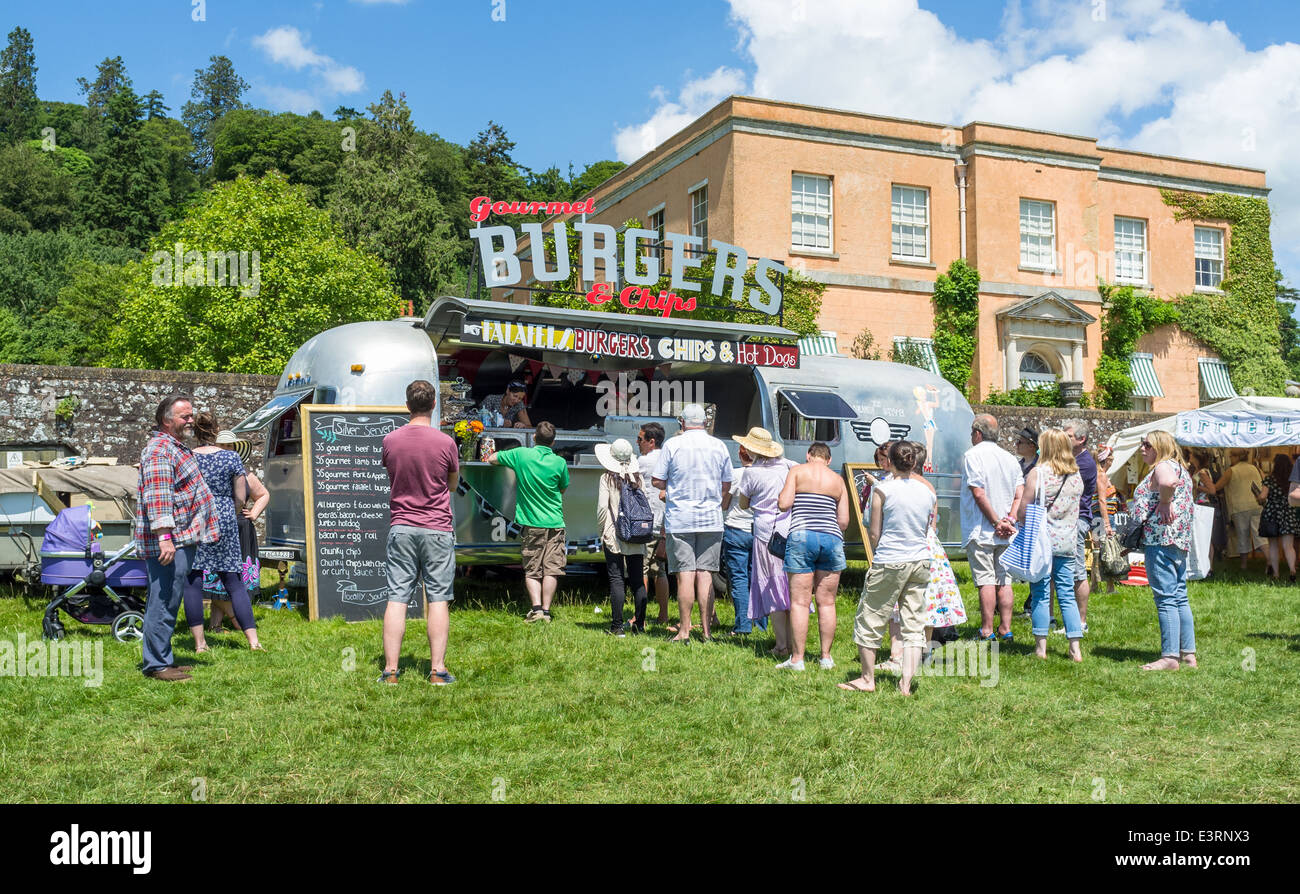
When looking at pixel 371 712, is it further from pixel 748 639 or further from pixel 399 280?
pixel 399 280

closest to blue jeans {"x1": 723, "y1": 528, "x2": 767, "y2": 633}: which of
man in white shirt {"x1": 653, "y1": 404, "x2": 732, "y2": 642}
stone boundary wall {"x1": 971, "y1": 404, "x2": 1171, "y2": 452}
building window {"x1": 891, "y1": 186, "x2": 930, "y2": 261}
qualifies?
man in white shirt {"x1": 653, "y1": 404, "x2": 732, "y2": 642}

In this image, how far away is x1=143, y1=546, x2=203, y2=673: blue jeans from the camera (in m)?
6.71

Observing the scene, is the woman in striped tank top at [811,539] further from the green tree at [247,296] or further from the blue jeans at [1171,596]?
the green tree at [247,296]

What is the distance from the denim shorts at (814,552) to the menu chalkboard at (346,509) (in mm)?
4080

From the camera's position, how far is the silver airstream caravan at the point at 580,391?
33.9 feet

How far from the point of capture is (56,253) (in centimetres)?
4691

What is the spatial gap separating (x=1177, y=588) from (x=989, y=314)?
2199 cm

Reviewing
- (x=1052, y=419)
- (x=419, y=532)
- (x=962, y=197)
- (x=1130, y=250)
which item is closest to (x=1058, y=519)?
(x=419, y=532)

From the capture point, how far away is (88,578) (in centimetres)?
807

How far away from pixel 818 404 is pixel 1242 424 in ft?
20.3

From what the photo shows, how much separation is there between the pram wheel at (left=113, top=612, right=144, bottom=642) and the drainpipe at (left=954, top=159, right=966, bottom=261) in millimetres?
24795

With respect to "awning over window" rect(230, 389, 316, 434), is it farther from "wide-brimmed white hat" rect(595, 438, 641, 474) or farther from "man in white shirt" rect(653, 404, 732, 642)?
"man in white shirt" rect(653, 404, 732, 642)

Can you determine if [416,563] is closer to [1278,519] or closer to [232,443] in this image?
[232,443]

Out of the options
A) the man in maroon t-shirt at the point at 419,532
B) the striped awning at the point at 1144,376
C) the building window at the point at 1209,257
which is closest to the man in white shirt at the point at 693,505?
the man in maroon t-shirt at the point at 419,532
